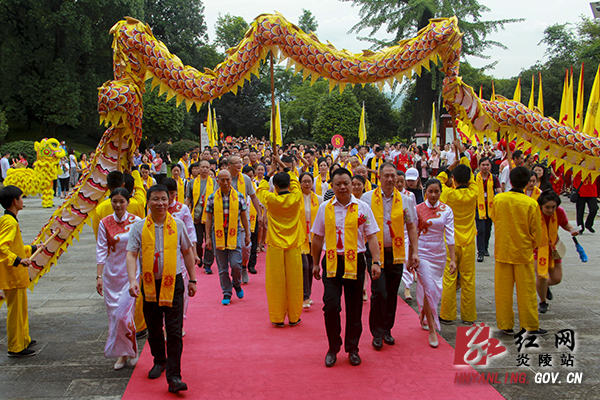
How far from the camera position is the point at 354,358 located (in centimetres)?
441

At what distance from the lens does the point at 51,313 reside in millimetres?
6043

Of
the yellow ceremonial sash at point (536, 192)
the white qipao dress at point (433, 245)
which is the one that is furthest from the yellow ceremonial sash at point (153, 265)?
the yellow ceremonial sash at point (536, 192)

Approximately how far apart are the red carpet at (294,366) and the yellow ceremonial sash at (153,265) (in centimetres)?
84

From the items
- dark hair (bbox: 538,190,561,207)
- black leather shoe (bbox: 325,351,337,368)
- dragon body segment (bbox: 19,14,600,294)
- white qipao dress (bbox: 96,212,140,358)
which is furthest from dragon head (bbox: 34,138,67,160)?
dark hair (bbox: 538,190,561,207)

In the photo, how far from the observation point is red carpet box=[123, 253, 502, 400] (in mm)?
3887

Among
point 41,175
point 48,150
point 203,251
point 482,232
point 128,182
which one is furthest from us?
point 48,150

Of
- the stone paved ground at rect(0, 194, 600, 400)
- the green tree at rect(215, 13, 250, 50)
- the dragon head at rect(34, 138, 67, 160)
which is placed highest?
the green tree at rect(215, 13, 250, 50)

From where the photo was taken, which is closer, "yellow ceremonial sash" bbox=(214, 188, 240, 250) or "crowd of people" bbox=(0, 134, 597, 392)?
"crowd of people" bbox=(0, 134, 597, 392)

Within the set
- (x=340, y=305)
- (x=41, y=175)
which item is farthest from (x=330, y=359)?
(x=41, y=175)

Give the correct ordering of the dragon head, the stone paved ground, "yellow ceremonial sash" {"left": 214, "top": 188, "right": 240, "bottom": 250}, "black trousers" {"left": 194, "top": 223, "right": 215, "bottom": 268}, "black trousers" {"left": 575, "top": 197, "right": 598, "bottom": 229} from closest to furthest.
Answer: the stone paved ground
"yellow ceremonial sash" {"left": 214, "top": 188, "right": 240, "bottom": 250}
"black trousers" {"left": 194, "top": 223, "right": 215, "bottom": 268}
"black trousers" {"left": 575, "top": 197, "right": 598, "bottom": 229}
the dragon head

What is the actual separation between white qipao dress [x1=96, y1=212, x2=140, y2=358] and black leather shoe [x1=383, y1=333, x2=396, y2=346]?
8.41ft

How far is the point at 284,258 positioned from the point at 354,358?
5.21ft

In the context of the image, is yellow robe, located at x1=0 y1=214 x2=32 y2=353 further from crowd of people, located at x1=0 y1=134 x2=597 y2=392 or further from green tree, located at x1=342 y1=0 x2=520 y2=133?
green tree, located at x1=342 y1=0 x2=520 y2=133

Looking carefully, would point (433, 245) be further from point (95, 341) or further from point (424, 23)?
point (424, 23)
